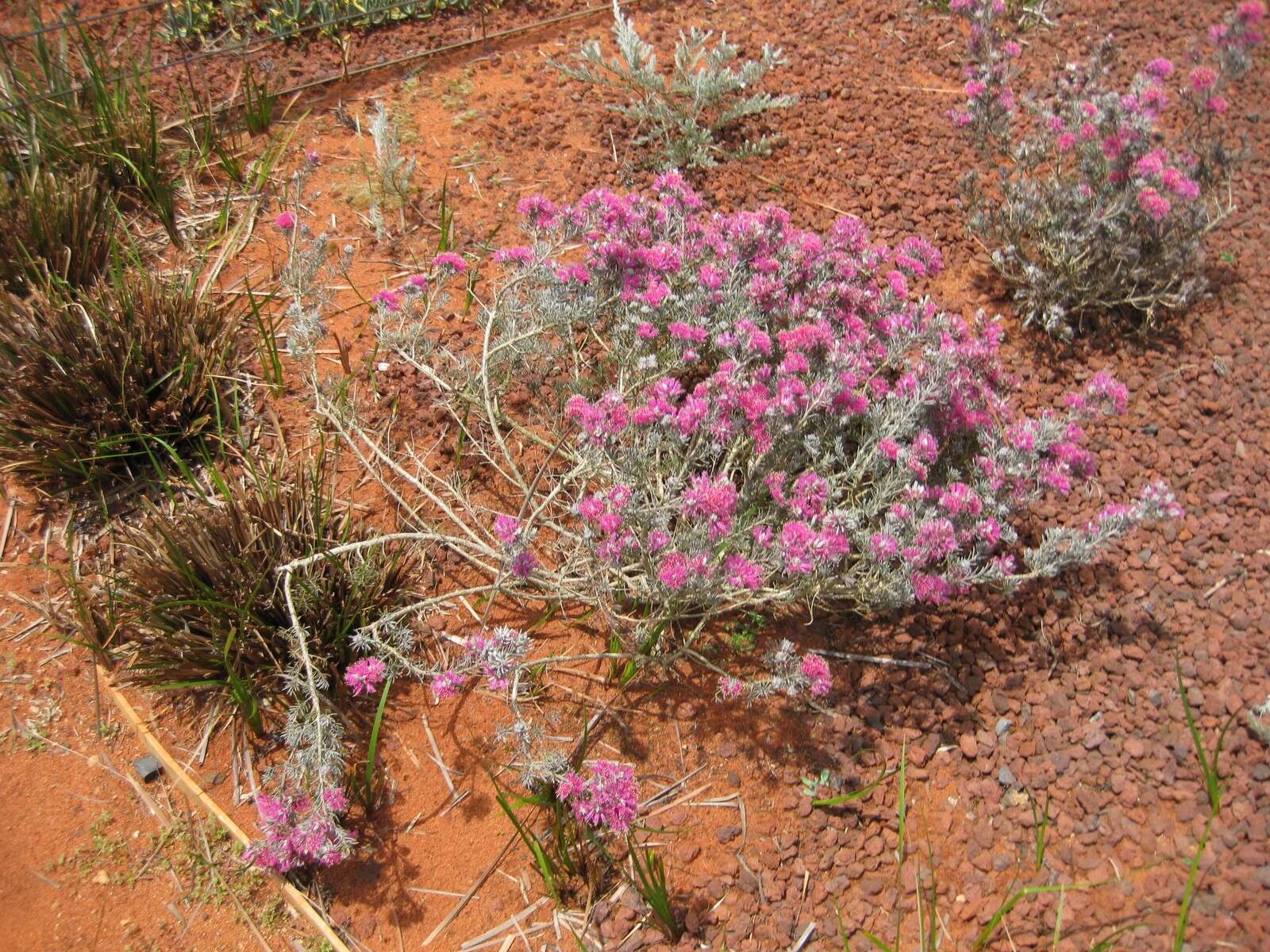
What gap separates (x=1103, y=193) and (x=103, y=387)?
3.76m

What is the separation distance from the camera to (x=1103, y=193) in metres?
3.72

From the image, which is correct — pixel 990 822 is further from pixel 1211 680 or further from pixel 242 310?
pixel 242 310

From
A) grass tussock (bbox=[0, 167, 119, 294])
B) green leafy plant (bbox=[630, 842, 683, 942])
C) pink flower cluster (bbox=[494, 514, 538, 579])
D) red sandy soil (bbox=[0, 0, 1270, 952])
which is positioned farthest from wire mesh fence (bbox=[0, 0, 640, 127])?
green leafy plant (bbox=[630, 842, 683, 942])

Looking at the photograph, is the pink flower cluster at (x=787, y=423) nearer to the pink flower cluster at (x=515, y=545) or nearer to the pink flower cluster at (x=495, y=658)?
the pink flower cluster at (x=515, y=545)

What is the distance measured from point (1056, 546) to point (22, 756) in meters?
3.17

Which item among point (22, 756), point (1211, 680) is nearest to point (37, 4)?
point (22, 756)

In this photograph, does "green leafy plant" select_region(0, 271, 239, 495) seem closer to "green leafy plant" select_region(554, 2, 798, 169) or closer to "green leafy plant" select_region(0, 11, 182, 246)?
"green leafy plant" select_region(0, 11, 182, 246)

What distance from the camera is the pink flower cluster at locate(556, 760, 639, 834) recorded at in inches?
97.6

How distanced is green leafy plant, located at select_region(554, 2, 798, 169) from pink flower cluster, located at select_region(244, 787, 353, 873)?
3080 mm

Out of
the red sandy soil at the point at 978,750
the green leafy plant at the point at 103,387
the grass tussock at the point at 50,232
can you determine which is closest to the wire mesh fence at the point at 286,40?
the grass tussock at the point at 50,232

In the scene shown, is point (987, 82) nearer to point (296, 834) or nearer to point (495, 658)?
point (495, 658)

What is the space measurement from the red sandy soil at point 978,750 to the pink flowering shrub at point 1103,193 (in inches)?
7.3

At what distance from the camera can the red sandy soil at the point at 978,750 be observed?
2.59m

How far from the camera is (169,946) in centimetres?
260
